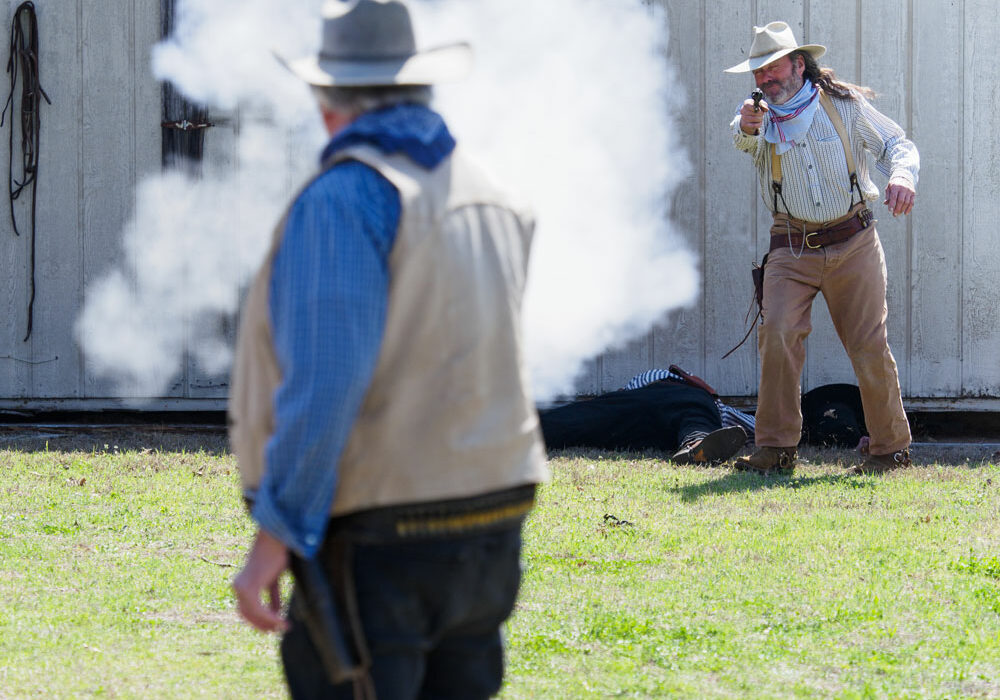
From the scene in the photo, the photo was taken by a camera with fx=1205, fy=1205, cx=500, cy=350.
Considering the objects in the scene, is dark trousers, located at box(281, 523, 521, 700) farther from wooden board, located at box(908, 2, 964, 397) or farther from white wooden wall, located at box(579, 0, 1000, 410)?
wooden board, located at box(908, 2, 964, 397)

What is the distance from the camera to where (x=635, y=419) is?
6.76m

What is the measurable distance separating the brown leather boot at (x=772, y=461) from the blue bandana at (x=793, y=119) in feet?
4.88

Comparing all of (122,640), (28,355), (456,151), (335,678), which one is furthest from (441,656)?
(28,355)

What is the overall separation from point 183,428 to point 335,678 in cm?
606

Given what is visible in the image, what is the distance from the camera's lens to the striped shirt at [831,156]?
19.4 ft

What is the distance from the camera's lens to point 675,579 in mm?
4047

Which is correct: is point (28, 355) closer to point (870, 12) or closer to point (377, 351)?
point (870, 12)

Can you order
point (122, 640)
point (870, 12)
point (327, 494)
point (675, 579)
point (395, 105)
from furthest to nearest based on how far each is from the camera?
point (870, 12) → point (675, 579) → point (122, 640) → point (395, 105) → point (327, 494)

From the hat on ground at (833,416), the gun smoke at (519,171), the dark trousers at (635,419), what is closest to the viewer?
the dark trousers at (635,419)

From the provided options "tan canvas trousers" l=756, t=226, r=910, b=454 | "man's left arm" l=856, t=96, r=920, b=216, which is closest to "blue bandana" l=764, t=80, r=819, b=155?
"man's left arm" l=856, t=96, r=920, b=216

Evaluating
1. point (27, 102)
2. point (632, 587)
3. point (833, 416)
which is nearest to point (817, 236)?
point (833, 416)

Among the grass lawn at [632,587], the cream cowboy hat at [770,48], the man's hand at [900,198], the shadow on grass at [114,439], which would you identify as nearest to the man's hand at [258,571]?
the grass lawn at [632,587]

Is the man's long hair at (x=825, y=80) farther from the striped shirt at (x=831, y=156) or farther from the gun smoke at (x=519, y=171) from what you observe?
the gun smoke at (x=519, y=171)

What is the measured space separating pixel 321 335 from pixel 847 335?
4829 millimetres
